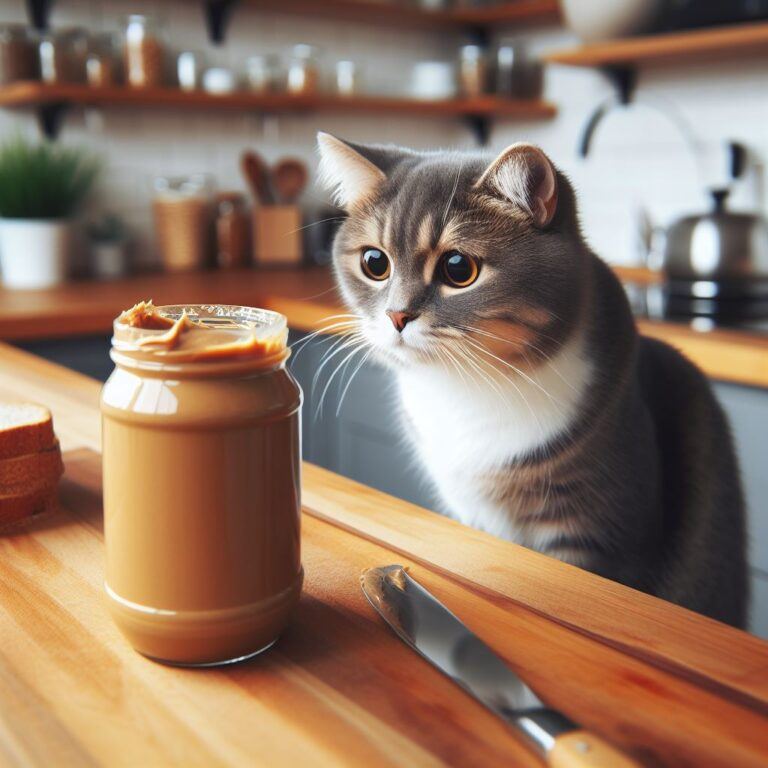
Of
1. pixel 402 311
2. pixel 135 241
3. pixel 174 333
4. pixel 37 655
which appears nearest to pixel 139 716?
pixel 37 655

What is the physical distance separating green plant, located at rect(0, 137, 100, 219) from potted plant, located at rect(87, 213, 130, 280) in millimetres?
153

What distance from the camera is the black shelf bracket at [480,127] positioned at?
3.34m

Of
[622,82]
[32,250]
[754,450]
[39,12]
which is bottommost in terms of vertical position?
[754,450]

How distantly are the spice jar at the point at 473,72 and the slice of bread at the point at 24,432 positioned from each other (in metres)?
2.58

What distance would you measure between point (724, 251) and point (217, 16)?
1.72m

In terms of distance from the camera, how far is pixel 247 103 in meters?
2.68

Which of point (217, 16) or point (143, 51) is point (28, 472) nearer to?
point (143, 51)

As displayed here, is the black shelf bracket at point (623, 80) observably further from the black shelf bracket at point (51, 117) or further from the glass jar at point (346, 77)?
the black shelf bracket at point (51, 117)

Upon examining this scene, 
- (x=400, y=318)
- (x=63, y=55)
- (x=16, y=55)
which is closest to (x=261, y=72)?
(x=63, y=55)

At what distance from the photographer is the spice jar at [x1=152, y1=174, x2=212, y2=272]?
108 inches

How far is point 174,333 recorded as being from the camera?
0.52 m

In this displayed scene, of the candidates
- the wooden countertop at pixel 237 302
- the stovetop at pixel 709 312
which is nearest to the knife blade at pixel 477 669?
the wooden countertop at pixel 237 302

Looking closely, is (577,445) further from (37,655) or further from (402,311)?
(37,655)

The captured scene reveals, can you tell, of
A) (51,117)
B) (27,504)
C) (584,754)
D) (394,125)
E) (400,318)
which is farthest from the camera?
(394,125)
